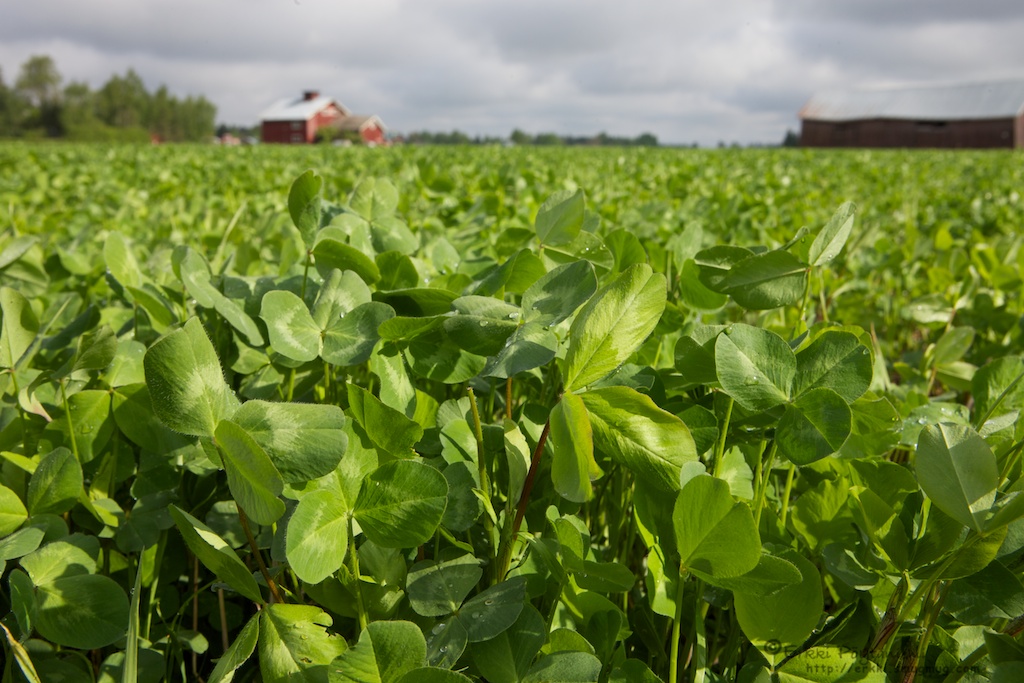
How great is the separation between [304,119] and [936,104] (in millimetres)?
35523

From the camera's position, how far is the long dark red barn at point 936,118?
35.7 metres

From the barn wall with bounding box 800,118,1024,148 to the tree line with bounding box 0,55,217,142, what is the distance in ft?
119

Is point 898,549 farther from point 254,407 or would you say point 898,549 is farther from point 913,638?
point 254,407

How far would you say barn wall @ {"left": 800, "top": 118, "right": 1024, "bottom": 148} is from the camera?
117 ft

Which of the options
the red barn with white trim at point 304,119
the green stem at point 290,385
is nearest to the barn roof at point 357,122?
the red barn with white trim at point 304,119

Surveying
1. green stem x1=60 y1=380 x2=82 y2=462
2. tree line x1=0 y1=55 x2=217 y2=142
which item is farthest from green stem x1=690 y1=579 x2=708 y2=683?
tree line x1=0 y1=55 x2=217 y2=142

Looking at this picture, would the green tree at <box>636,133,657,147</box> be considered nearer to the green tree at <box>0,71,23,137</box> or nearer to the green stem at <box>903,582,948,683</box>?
the green stem at <box>903,582,948,683</box>

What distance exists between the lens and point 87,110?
46.0 meters

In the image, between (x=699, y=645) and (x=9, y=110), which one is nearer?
(x=699, y=645)

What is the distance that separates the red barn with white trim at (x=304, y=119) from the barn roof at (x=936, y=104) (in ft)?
86.0

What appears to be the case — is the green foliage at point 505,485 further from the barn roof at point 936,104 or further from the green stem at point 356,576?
the barn roof at point 936,104

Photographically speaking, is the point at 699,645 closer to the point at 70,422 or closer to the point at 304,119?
the point at 70,422

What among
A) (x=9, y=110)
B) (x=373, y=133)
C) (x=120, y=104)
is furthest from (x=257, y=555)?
(x=120, y=104)

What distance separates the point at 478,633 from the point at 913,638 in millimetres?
314
